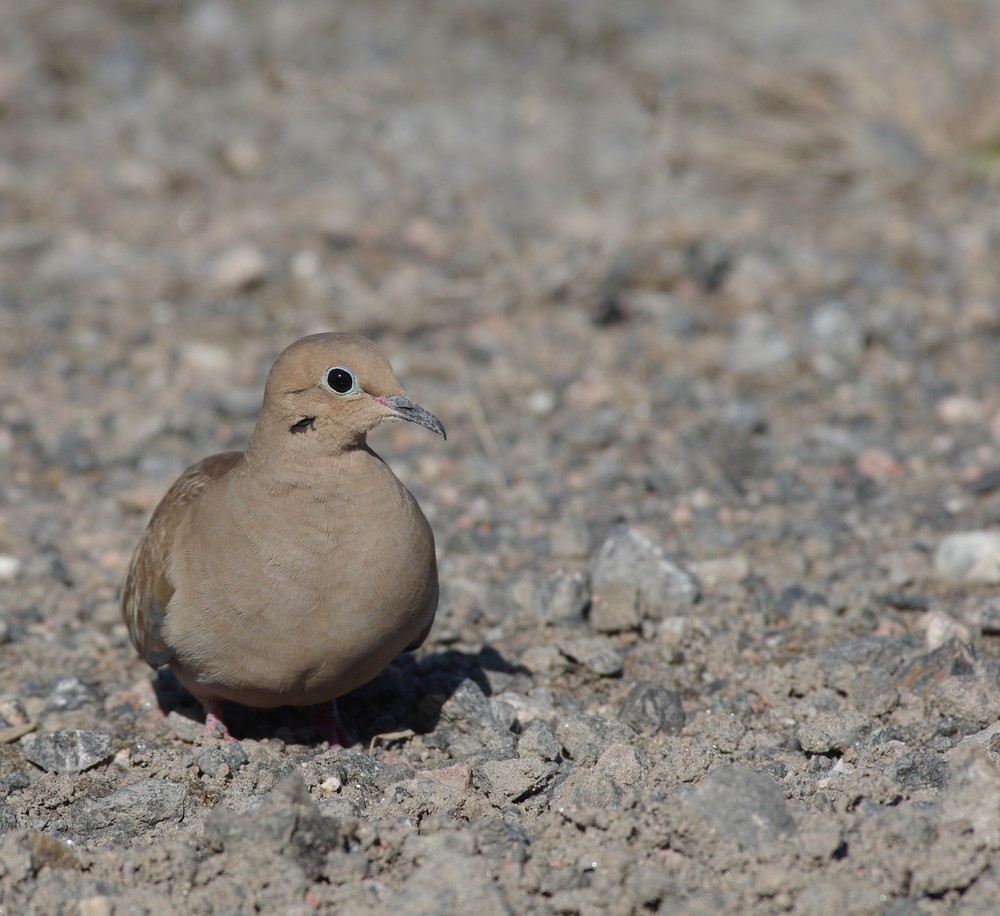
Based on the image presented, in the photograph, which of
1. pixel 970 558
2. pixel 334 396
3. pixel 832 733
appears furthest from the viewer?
pixel 970 558

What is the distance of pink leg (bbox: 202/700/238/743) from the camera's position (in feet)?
15.1

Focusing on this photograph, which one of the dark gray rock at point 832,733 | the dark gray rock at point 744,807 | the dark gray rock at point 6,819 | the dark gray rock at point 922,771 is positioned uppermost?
the dark gray rock at point 744,807

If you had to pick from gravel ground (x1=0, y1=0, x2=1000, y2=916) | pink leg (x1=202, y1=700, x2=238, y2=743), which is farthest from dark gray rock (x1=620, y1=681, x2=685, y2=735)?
pink leg (x1=202, y1=700, x2=238, y2=743)

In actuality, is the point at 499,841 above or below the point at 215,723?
above

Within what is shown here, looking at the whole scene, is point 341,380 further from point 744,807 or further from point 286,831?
point 744,807

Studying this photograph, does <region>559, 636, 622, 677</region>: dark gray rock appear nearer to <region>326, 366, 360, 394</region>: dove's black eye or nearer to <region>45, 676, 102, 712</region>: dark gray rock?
<region>326, 366, 360, 394</region>: dove's black eye

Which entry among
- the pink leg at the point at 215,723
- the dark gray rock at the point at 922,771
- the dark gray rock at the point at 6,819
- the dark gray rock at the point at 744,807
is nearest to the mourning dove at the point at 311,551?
the pink leg at the point at 215,723

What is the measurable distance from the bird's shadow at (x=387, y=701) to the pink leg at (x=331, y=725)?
0.03 meters

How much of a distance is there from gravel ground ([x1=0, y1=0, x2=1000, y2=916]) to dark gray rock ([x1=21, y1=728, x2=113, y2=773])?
16 millimetres

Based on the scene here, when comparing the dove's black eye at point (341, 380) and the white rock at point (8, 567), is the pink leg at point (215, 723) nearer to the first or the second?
the dove's black eye at point (341, 380)

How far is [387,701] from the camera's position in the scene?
4953mm

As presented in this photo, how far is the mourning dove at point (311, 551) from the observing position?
4.11m

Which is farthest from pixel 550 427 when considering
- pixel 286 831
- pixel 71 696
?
pixel 286 831

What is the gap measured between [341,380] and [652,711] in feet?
5.06
